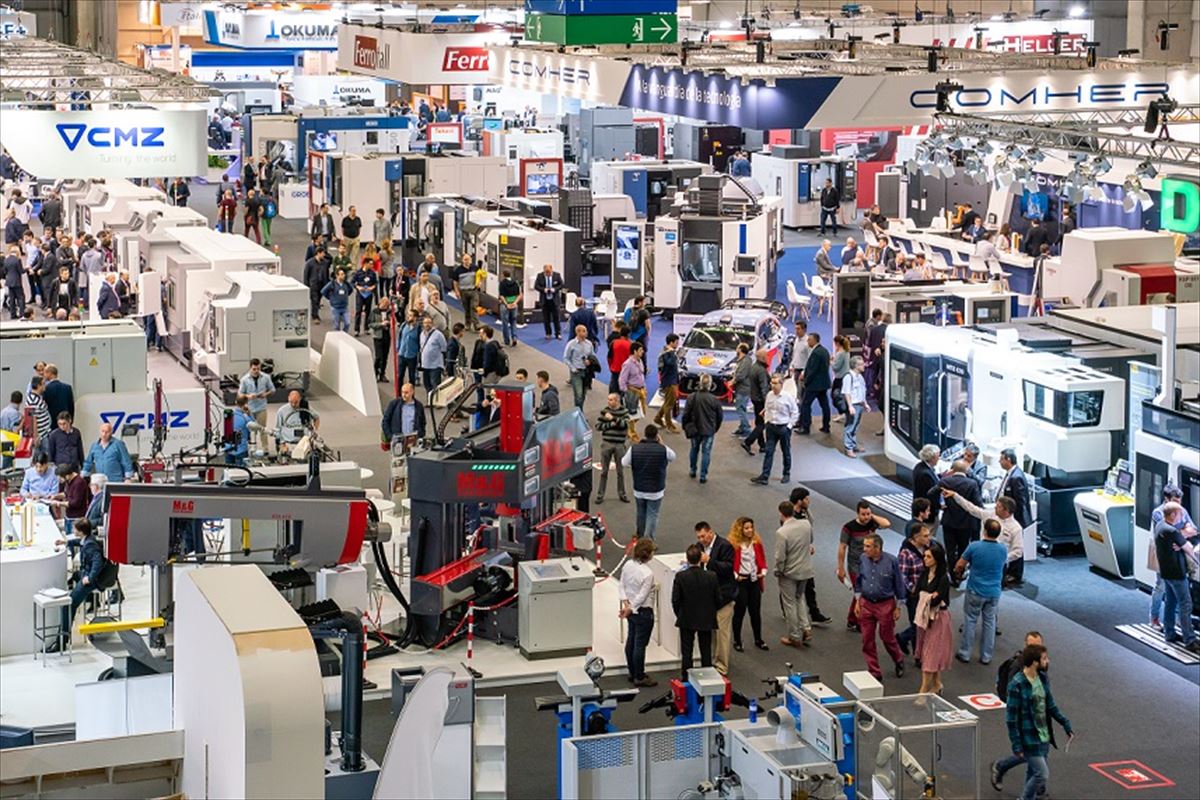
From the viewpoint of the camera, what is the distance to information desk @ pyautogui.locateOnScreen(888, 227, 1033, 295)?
26.8m

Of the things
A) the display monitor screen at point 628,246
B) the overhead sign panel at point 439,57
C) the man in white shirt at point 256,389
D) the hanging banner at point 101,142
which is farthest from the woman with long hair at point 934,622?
the overhead sign panel at point 439,57

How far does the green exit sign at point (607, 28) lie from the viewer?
22.0 m

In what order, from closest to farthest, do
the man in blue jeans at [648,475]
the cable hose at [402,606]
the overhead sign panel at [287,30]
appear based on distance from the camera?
the cable hose at [402,606] → the man in blue jeans at [648,475] → the overhead sign panel at [287,30]

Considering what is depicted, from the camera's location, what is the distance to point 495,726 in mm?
10266

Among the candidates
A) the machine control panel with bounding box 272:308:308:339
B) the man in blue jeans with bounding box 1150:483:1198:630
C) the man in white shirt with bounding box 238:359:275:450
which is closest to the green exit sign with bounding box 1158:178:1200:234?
the man in blue jeans with bounding box 1150:483:1198:630

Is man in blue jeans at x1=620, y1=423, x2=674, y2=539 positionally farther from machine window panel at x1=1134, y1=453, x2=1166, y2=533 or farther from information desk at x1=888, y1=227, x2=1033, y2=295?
information desk at x1=888, y1=227, x2=1033, y2=295

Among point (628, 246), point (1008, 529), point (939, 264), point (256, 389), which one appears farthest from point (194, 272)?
point (1008, 529)

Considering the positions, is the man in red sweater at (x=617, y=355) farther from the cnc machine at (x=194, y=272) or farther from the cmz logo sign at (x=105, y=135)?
the cmz logo sign at (x=105, y=135)

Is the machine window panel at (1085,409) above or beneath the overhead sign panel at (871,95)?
beneath

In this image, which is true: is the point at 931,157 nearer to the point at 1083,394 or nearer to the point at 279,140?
the point at 1083,394

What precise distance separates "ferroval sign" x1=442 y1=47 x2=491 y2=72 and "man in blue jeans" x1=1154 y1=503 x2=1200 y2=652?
19.4m

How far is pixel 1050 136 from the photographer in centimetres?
2050

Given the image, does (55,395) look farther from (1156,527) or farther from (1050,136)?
(1050,136)

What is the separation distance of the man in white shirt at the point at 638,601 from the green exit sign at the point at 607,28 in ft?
33.4
